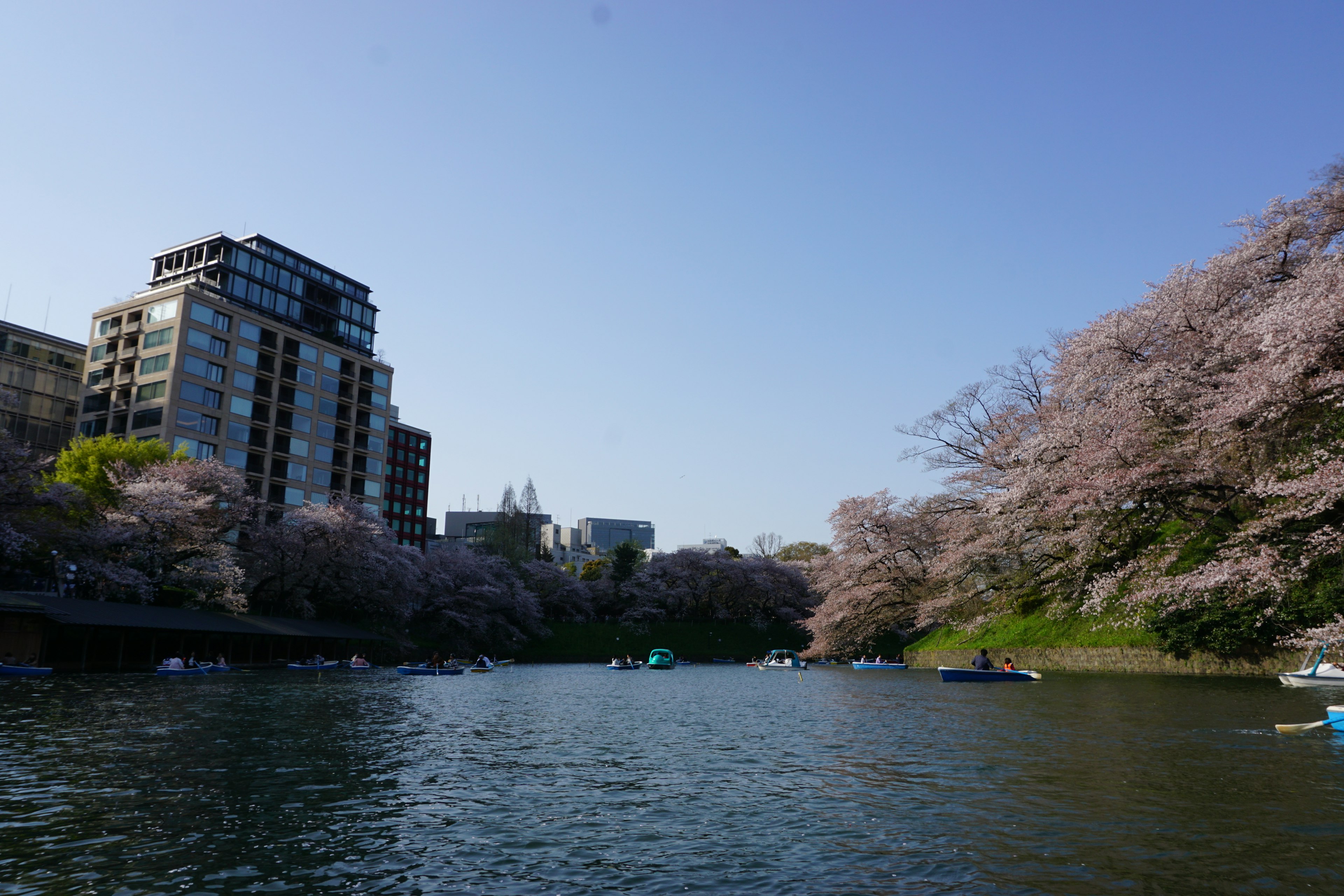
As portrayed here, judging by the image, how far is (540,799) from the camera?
13.6 m

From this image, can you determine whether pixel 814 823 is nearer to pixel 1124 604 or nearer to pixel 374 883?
pixel 374 883

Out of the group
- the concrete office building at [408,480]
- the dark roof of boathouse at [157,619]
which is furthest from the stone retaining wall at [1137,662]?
the concrete office building at [408,480]

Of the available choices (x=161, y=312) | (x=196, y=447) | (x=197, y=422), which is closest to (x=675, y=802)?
(x=196, y=447)

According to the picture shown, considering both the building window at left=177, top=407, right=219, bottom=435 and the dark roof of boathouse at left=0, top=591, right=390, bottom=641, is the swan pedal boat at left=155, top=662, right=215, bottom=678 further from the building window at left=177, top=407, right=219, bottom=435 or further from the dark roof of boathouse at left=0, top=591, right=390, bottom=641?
the building window at left=177, top=407, right=219, bottom=435

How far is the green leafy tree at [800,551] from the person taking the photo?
14500 centimetres

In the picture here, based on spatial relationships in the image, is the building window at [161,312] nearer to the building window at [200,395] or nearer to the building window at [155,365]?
the building window at [155,365]

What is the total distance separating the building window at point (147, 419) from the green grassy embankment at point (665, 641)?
4316 cm

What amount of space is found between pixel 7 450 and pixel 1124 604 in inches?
2496

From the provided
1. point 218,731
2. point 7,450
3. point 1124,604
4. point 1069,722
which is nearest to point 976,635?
point 1124,604

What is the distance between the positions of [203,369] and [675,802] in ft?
292

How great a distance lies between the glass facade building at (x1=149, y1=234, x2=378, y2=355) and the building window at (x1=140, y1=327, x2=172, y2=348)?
33.0 ft

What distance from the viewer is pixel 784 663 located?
242 feet

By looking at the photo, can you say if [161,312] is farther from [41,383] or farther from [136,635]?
[136,635]

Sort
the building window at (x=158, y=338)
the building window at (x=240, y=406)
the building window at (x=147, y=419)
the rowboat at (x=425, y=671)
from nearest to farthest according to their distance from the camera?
1. the rowboat at (x=425, y=671)
2. the building window at (x=147, y=419)
3. the building window at (x=158, y=338)
4. the building window at (x=240, y=406)
